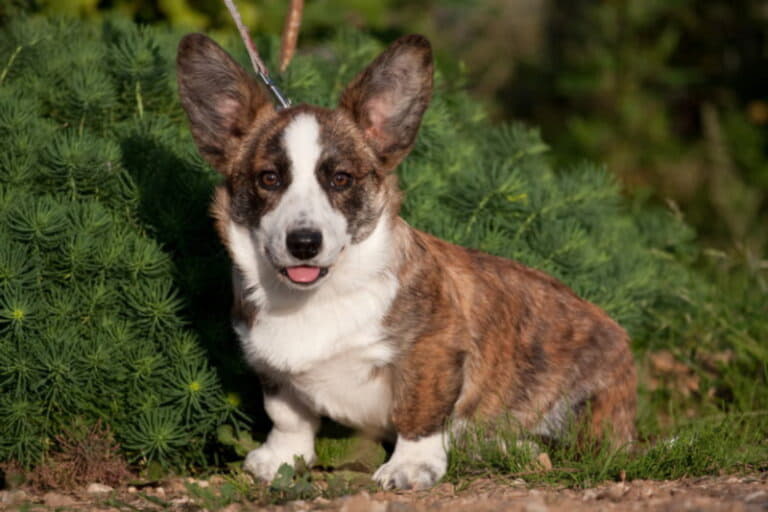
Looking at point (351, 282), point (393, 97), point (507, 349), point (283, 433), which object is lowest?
point (283, 433)

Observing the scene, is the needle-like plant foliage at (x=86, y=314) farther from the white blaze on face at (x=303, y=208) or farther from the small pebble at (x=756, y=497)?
the small pebble at (x=756, y=497)

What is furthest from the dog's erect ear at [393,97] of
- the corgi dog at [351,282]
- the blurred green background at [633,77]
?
the blurred green background at [633,77]

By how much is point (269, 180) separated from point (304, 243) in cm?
37

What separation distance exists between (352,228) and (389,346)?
0.45 meters

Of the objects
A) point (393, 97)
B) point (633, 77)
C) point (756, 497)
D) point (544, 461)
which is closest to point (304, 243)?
point (393, 97)

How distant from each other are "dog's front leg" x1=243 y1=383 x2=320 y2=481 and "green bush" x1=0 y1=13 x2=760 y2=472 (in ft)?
0.79

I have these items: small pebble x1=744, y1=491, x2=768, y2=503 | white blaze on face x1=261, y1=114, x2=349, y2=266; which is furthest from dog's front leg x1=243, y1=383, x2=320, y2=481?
small pebble x1=744, y1=491, x2=768, y2=503

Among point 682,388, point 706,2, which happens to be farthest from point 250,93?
point 706,2

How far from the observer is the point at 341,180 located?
11.5 feet

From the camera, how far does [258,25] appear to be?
254 inches

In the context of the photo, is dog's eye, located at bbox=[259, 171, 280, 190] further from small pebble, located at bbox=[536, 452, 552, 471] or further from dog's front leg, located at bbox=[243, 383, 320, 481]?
small pebble, located at bbox=[536, 452, 552, 471]

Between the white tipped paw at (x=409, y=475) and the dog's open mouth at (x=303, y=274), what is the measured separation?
2.55 feet

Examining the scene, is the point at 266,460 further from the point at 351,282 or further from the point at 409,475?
the point at 351,282

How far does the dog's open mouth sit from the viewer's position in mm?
3326
